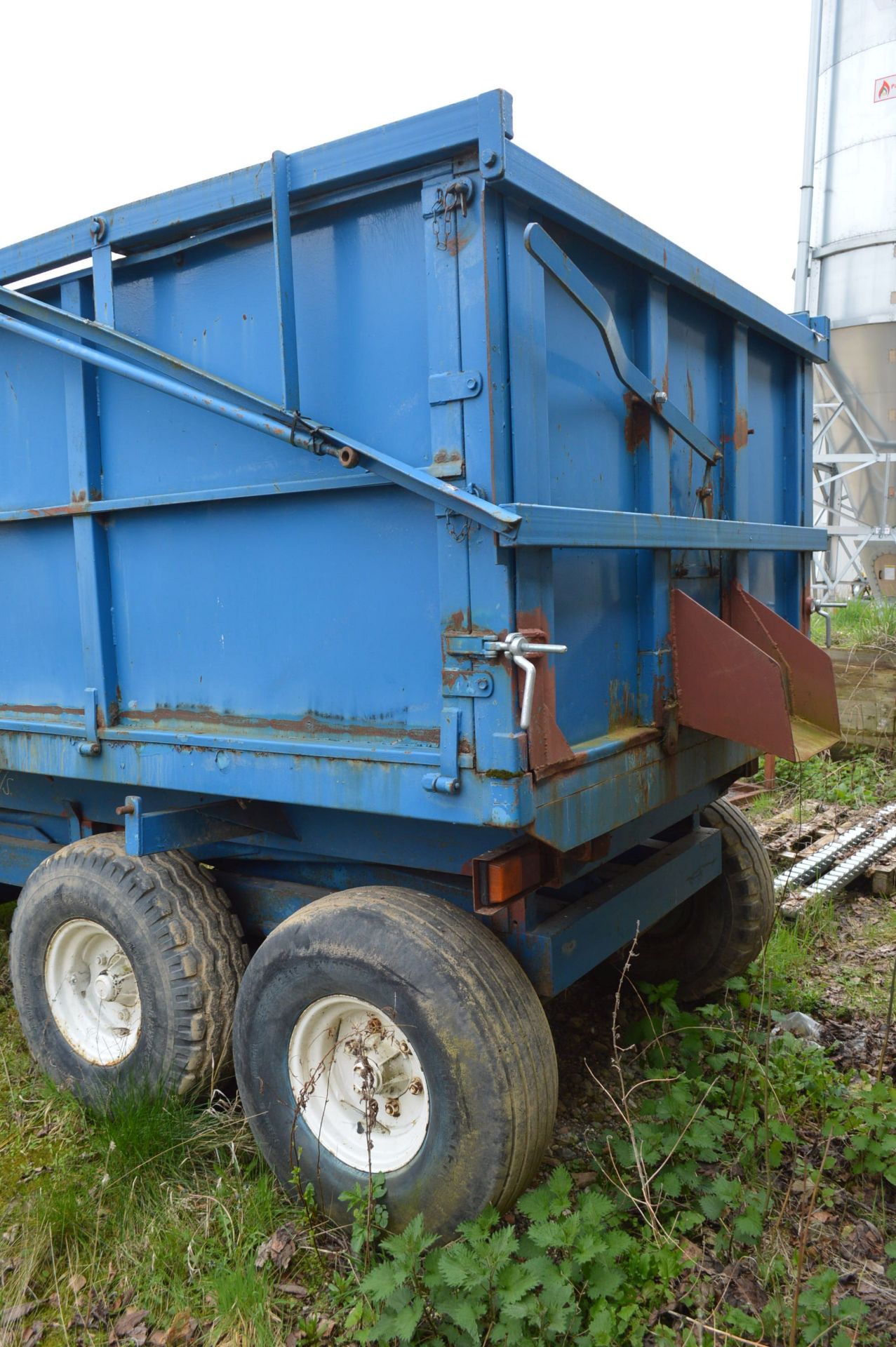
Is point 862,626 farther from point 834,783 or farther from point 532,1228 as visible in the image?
point 532,1228

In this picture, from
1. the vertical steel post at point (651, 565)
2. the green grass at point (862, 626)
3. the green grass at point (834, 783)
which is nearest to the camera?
the vertical steel post at point (651, 565)

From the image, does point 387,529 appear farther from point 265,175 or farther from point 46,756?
point 46,756

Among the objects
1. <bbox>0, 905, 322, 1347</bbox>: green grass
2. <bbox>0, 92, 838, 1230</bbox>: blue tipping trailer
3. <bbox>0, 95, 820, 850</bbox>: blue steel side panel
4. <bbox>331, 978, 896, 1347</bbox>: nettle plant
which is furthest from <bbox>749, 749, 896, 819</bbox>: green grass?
<bbox>0, 905, 322, 1347</bbox>: green grass

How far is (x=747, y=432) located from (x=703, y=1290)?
2743 millimetres

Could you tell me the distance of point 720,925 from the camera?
4.05m

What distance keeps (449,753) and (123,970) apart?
5.31 feet

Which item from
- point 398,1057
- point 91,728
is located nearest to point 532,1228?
point 398,1057

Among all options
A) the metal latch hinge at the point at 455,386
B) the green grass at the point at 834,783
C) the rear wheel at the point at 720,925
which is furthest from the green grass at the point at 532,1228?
the green grass at the point at 834,783

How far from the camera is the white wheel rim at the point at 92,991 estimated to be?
3326 mm

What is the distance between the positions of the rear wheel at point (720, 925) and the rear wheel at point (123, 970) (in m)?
1.84

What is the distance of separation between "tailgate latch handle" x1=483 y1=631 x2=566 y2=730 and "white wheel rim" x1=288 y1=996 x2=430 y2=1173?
2.98 ft

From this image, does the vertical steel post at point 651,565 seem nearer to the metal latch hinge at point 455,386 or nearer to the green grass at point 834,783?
the metal latch hinge at point 455,386

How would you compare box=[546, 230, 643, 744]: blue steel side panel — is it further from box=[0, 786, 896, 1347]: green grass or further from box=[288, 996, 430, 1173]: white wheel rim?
box=[0, 786, 896, 1347]: green grass

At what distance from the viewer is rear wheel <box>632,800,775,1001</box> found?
4012 millimetres
